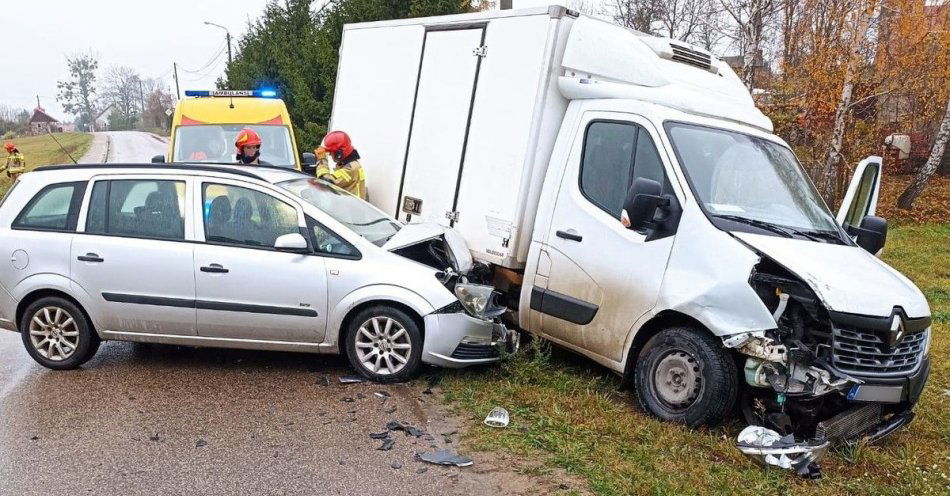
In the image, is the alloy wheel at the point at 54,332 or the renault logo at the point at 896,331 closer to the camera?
the renault logo at the point at 896,331

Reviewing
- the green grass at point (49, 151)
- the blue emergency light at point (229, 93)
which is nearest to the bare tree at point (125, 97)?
the green grass at point (49, 151)

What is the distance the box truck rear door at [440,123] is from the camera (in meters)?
6.21

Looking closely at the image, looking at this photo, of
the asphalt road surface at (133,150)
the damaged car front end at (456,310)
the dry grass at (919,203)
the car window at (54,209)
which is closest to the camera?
the damaged car front end at (456,310)

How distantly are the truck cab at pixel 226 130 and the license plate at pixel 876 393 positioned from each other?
7254mm

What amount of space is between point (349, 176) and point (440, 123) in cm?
124

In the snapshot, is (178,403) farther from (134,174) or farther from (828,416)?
(828,416)

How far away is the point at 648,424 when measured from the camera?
454 centimetres

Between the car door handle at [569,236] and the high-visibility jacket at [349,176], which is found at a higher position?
the car door handle at [569,236]

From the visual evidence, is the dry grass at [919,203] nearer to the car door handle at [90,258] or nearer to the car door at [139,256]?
the car door at [139,256]

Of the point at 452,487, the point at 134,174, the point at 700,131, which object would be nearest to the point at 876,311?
the point at 700,131

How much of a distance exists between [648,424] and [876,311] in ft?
5.02

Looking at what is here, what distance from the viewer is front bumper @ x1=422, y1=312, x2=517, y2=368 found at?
5.22m

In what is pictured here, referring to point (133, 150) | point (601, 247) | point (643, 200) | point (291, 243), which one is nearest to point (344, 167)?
point (291, 243)

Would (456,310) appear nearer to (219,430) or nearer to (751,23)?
(219,430)
